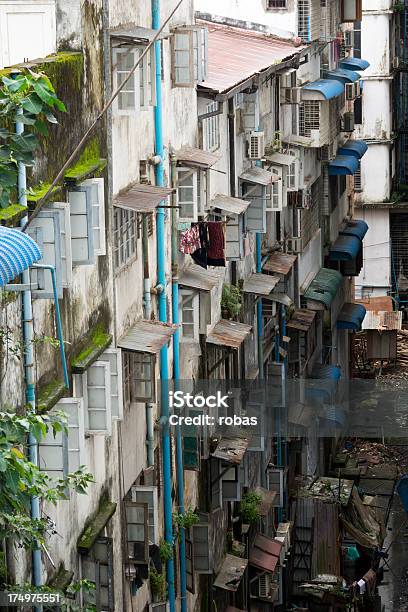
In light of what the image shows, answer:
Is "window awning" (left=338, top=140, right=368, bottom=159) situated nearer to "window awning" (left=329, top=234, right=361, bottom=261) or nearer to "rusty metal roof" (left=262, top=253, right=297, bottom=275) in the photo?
"window awning" (left=329, top=234, right=361, bottom=261)

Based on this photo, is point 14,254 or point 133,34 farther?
point 133,34

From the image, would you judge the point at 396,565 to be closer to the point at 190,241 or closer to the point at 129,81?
the point at 190,241

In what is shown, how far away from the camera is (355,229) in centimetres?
4278

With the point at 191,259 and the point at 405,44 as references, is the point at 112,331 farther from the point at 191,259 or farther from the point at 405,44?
the point at 405,44

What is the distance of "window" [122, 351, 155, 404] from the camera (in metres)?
18.9

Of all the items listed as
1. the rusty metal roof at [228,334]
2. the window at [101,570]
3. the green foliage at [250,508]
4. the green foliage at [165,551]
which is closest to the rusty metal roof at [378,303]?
the green foliage at [250,508]

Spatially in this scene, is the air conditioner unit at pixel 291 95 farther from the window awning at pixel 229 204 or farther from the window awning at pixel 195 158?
the window awning at pixel 195 158

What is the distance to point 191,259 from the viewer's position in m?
23.2

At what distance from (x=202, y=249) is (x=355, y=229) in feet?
67.3

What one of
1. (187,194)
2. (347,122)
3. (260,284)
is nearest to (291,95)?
(260,284)

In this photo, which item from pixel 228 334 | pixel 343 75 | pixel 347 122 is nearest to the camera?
pixel 228 334

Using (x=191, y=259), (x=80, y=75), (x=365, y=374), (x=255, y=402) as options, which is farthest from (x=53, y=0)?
(x=365, y=374)

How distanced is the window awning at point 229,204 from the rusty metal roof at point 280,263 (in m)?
4.54

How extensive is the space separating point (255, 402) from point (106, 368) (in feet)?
37.5
